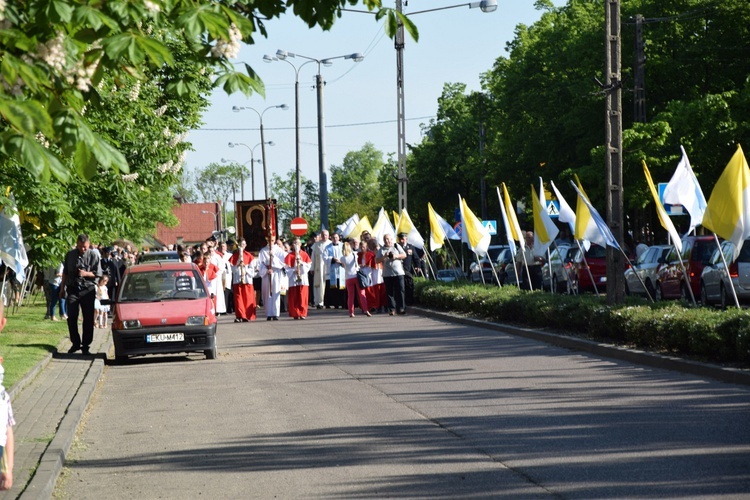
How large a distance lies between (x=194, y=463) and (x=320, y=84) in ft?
121

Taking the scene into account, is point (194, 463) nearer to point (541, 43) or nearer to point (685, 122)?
point (685, 122)

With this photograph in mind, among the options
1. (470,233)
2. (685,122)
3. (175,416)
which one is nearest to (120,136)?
(470,233)

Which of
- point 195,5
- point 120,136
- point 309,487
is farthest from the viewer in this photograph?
point 120,136

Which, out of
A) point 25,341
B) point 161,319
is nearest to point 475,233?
point 25,341

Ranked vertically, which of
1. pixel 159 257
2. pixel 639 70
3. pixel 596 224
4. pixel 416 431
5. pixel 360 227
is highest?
pixel 639 70

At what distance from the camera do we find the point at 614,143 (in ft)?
64.8

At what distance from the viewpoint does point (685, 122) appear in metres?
39.5

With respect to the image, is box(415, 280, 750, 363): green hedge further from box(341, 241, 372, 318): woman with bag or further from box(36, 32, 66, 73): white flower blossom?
box(36, 32, 66, 73): white flower blossom

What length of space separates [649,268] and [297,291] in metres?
9.23

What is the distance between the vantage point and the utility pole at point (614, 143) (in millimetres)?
19406

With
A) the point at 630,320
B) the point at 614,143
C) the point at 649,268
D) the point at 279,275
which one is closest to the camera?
the point at 630,320

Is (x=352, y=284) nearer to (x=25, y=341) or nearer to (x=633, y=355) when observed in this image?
(x=25, y=341)

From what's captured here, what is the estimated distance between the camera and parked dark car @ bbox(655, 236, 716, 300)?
27000 mm

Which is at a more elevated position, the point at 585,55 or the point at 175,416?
the point at 585,55
